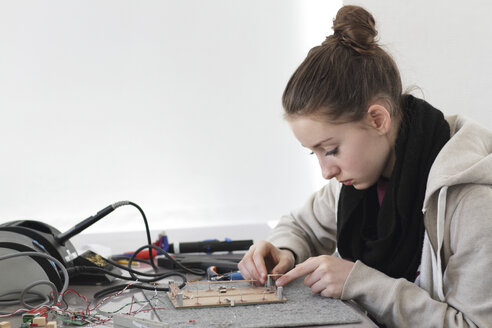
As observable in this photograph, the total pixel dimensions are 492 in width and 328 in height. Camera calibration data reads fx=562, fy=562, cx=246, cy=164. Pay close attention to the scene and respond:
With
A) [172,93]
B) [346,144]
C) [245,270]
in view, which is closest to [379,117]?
[346,144]

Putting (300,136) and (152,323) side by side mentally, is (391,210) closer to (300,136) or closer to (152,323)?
(300,136)

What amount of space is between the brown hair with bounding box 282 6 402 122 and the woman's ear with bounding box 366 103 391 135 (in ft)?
0.05

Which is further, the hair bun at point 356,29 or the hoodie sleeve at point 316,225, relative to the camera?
the hoodie sleeve at point 316,225

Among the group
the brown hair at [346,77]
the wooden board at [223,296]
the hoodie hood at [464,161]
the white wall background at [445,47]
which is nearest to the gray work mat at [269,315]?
the wooden board at [223,296]

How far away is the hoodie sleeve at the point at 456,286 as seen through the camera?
35.8 inches

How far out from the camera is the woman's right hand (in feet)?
3.71

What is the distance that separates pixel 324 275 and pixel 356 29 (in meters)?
0.48

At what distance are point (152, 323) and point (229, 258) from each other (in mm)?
645

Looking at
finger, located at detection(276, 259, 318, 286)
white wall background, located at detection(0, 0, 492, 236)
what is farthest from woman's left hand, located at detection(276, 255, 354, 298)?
white wall background, located at detection(0, 0, 492, 236)

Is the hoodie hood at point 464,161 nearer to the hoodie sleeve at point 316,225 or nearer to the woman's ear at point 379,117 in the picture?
the woman's ear at point 379,117

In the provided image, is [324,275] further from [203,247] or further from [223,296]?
[203,247]

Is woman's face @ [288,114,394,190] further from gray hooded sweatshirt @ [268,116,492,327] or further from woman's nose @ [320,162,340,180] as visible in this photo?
gray hooded sweatshirt @ [268,116,492,327]

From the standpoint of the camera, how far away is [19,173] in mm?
2035

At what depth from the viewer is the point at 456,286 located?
0.95m
